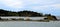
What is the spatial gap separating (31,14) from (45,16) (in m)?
3.34

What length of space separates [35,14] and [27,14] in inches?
73.1

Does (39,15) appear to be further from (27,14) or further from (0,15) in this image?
(0,15)

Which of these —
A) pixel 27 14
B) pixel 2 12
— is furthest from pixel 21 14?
pixel 2 12

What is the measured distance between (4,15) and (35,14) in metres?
7.46

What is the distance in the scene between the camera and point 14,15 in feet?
181

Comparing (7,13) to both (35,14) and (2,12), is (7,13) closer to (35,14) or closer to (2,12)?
(2,12)

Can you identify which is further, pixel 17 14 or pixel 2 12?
pixel 17 14

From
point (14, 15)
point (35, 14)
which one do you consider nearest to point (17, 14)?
point (14, 15)

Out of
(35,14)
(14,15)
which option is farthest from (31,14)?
(14,15)

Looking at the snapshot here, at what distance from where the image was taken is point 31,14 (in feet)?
174

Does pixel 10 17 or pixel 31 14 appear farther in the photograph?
pixel 10 17

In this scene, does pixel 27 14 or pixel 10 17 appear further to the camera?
pixel 10 17

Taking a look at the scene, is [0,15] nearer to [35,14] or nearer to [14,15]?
[14,15]

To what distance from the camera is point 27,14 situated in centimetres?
5325
